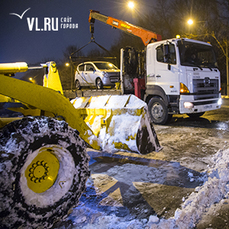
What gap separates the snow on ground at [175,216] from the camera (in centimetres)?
220

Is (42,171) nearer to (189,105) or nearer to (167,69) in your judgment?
(189,105)

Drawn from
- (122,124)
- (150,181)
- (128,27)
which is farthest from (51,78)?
(128,27)

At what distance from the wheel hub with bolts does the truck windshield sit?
594cm

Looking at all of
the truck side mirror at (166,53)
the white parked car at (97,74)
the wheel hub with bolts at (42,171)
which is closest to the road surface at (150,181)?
the wheel hub with bolts at (42,171)

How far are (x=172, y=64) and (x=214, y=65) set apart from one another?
188 cm

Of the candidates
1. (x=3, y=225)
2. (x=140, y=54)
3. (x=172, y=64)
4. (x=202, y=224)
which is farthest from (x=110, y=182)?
(x=140, y=54)

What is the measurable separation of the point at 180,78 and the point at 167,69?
588 mm

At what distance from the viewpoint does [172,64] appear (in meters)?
7.20

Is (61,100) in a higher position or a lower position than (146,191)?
higher

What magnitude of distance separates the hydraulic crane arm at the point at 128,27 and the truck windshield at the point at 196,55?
1978 mm

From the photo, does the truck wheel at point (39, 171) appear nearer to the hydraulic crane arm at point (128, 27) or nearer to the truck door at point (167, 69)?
the truck door at point (167, 69)

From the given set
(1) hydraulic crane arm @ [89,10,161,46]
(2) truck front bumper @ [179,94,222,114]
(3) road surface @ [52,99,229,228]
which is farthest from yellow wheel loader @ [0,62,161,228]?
(1) hydraulic crane arm @ [89,10,161,46]

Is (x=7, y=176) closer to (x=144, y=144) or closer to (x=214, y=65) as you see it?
(x=144, y=144)

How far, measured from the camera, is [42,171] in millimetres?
2180
